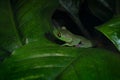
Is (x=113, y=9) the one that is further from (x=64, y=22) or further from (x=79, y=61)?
(x=79, y=61)

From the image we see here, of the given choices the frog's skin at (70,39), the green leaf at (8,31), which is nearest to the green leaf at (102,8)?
the frog's skin at (70,39)

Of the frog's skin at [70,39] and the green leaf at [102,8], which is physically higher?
the green leaf at [102,8]

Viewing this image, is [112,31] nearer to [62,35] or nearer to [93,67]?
[93,67]

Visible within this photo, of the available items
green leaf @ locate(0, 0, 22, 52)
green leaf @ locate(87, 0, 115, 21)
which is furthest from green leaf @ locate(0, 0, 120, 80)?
green leaf @ locate(87, 0, 115, 21)

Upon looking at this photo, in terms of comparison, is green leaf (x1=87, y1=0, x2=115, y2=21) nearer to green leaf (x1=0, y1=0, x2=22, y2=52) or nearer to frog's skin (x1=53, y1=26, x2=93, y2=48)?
frog's skin (x1=53, y1=26, x2=93, y2=48)

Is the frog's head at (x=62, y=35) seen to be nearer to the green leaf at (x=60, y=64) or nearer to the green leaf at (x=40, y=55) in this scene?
the green leaf at (x=40, y=55)

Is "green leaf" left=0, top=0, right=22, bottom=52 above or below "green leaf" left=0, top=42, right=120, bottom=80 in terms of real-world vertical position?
above

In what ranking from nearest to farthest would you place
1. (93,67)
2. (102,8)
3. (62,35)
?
(93,67) → (62,35) → (102,8)

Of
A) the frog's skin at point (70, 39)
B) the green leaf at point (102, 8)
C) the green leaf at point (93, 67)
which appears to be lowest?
the green leaf at point (93, 67)

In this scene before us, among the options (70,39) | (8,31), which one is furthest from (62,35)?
(8,31)

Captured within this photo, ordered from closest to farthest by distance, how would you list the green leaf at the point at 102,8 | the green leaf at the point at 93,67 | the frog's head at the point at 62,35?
the green leaf at the point at 93,67, the frog's head at the point at 62,35, the green leaf at the point at 102,8

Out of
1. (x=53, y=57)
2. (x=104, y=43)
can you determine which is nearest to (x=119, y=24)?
(x=53, y=57)
